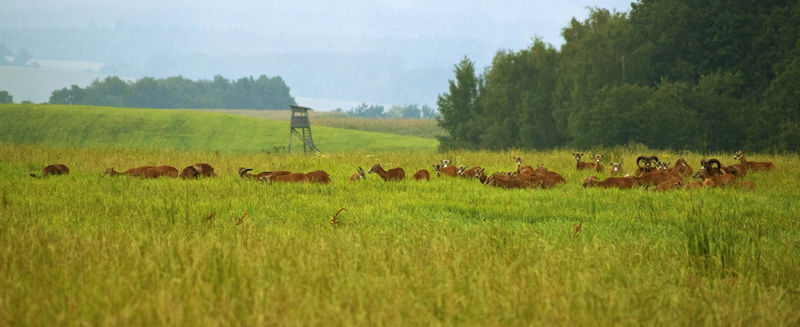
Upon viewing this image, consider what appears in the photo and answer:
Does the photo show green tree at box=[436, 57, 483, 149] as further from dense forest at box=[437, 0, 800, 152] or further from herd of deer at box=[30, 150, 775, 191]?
herd of deer at box=[30, 150, 775, 191]

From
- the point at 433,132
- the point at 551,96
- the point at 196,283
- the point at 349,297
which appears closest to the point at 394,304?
the point at 349,297

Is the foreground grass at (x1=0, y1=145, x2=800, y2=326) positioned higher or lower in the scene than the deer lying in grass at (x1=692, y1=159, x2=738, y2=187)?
lower

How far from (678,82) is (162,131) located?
192 ft

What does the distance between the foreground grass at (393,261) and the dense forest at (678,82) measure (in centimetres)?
2984

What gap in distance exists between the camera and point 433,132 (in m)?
99.6

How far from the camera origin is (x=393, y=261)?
5727 mm

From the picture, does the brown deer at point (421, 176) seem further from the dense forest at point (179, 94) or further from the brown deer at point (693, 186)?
the dense forest at point (179, 94)

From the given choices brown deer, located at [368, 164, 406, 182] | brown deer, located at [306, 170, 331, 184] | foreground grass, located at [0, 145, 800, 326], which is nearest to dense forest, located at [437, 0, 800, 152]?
brown deer, located at [368, 164, 406, 182]

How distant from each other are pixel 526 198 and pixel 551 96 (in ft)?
142

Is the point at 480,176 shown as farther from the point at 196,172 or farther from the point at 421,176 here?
the point at 196,172

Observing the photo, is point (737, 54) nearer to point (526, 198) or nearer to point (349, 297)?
point (526, 198)

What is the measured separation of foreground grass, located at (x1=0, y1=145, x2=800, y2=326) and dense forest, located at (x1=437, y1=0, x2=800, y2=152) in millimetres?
29840

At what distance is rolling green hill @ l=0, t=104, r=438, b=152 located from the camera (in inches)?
2564

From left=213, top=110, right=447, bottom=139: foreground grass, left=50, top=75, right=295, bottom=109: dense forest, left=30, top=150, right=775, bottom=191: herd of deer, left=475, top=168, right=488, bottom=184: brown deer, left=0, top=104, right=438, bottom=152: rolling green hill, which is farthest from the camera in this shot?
left=50, top=75, right=295, bottom=109: dense forest
